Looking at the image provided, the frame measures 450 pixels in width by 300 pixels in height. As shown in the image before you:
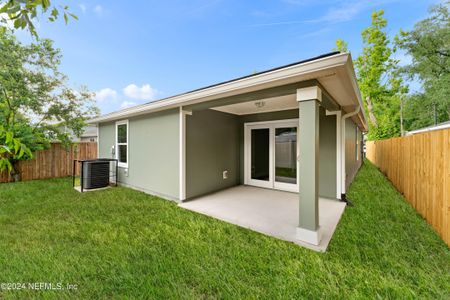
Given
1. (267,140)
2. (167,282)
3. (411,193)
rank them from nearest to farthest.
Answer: (167,282), (411,193), (267,140)

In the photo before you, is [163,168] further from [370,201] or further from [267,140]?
[370,201]

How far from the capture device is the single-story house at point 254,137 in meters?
2.65

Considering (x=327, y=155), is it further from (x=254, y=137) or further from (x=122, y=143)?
(x=122, y=143)

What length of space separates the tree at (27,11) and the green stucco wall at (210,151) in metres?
3.22

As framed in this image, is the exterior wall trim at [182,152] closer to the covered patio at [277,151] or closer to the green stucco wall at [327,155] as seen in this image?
the covered patio at [277,151]

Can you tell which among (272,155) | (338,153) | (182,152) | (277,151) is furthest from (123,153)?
(338,153)

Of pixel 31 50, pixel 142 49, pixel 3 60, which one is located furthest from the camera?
pixel 142 49

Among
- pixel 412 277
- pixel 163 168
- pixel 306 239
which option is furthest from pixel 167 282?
pixel 163 168

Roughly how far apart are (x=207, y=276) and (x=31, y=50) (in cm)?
977

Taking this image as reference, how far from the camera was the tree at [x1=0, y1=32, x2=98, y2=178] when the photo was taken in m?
6.38

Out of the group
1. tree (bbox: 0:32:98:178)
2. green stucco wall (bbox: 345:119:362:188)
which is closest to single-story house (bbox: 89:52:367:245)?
green stucco wall (bbox: 345:119:362:188)

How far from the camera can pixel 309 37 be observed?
845 cm

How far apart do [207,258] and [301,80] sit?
8.57ft

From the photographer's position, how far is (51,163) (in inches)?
300
